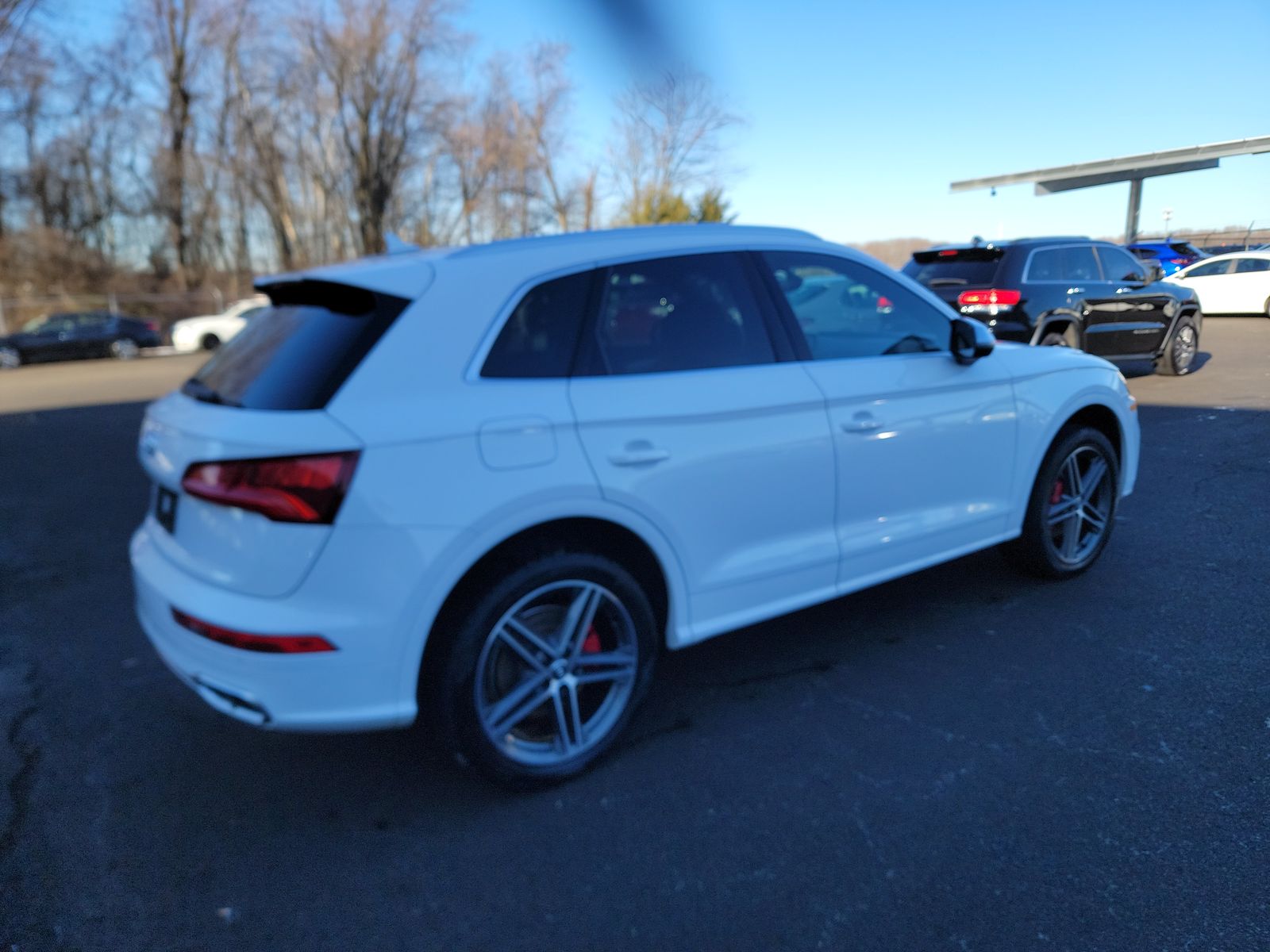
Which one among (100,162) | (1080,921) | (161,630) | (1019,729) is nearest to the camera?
(1080,921)

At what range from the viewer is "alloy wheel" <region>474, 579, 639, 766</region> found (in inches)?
112

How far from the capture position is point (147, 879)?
2574 millimetres

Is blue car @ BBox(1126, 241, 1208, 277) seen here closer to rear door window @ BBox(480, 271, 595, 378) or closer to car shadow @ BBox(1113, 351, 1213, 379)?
car shadow @ BBox(1113, 351, 1213, 379)

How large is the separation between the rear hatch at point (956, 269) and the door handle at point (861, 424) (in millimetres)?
6328

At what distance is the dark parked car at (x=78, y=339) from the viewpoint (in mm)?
24391

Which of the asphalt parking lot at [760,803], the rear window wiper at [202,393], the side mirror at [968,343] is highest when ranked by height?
the side mirror at [968,343]

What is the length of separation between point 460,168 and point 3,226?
20330 mm

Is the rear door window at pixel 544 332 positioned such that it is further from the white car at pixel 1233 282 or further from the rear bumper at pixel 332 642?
the white car at pixel 1233 282

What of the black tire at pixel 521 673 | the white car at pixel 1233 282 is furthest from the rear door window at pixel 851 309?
the white car at pixel 1233 282

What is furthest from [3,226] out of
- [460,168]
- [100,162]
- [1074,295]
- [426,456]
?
[426,456]

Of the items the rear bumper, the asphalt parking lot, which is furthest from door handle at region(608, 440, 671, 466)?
the asphalt parking lot

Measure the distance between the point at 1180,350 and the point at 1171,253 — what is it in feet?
54.5

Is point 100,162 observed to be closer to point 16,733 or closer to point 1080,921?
point 16,733

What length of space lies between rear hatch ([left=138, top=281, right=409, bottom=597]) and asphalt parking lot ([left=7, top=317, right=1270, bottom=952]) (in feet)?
2.83
